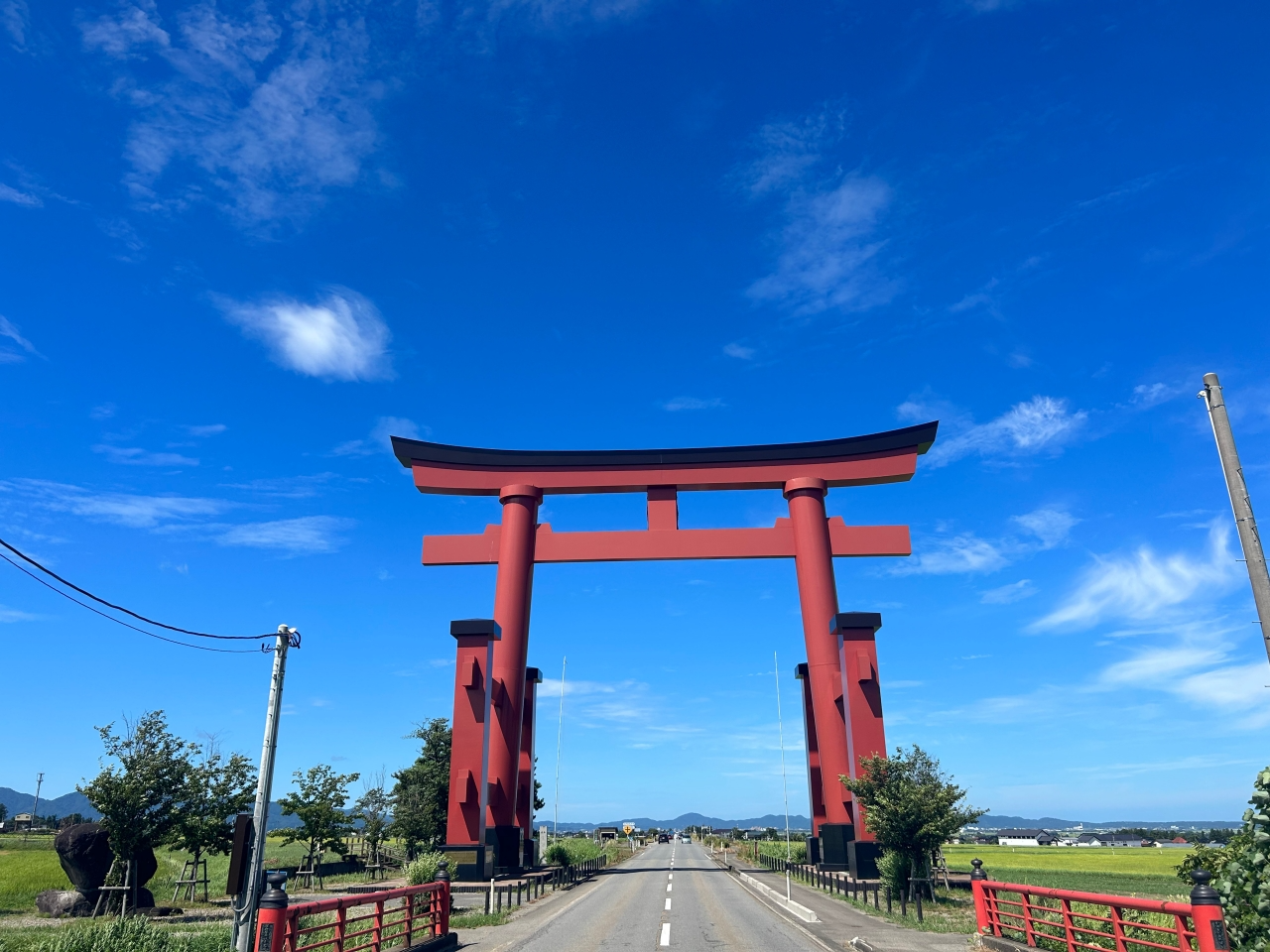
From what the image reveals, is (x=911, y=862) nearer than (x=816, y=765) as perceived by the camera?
Yes

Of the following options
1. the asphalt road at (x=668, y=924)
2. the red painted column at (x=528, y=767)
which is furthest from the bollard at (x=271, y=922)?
the red painted column at (x=528, y=767)

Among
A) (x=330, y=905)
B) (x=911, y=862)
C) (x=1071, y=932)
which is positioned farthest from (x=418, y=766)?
(x=1071, y=932)

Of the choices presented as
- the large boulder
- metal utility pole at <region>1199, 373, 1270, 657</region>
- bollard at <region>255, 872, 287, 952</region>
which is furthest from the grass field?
the large boulder

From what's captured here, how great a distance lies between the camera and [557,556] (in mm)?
33531

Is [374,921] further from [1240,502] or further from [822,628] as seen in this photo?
[822,628]

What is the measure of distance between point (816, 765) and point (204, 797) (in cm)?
2429

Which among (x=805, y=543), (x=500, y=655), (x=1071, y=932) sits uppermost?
(x=805, y=543)

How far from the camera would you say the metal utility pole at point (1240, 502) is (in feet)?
26.7

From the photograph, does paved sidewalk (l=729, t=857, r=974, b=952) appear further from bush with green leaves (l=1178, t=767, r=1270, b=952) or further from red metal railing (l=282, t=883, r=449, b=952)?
red metal railing (l=282, t=883, r=449, b=952)

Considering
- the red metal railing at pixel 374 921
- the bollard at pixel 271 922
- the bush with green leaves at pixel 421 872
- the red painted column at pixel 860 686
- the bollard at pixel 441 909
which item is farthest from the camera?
the red painted column at pixel 860 686

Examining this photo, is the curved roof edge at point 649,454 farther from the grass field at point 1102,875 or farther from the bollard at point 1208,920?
the bollard at point 1208,920

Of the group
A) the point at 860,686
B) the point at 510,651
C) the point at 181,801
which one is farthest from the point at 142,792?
the point at 860,686

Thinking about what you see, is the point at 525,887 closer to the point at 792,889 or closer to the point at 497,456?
the point at 792,889

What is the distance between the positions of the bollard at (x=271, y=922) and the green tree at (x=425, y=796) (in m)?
31.6
